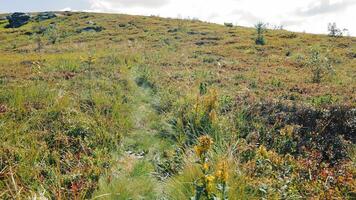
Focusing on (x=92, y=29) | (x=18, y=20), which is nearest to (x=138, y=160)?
(x=92, y=29)

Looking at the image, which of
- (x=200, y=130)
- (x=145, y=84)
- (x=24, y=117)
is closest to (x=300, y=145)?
(x=200, y=130)

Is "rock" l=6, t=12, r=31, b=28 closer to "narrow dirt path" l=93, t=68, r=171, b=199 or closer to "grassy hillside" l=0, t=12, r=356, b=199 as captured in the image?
"grassy hillside" l=0, t=12, r=356, b=199

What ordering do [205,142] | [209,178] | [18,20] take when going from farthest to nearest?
[18,20]
[205,142]
[209,178]

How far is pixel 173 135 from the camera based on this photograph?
8.62 meters

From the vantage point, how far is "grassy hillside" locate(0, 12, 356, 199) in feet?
17.6

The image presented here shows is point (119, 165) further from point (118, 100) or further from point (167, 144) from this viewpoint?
point (118, 100)

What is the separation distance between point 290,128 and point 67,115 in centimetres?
484

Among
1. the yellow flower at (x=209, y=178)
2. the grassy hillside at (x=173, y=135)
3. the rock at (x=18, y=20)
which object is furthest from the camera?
the rock at (x=18, y=20)

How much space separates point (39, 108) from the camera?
30.1ft

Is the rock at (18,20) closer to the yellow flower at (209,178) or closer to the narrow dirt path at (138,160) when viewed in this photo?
the narrow dirt path at (138,160)

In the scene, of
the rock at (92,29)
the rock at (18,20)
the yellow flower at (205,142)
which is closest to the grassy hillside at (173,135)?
the yellow flower at (205,142)

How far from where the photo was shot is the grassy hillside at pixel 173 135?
17.6ft

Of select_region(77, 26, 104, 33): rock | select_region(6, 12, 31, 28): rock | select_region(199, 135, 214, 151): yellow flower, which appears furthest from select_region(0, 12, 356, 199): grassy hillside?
select_region(6, 12, 31, 28): rock

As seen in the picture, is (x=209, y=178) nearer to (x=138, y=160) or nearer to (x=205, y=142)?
(x=205, y=142)
